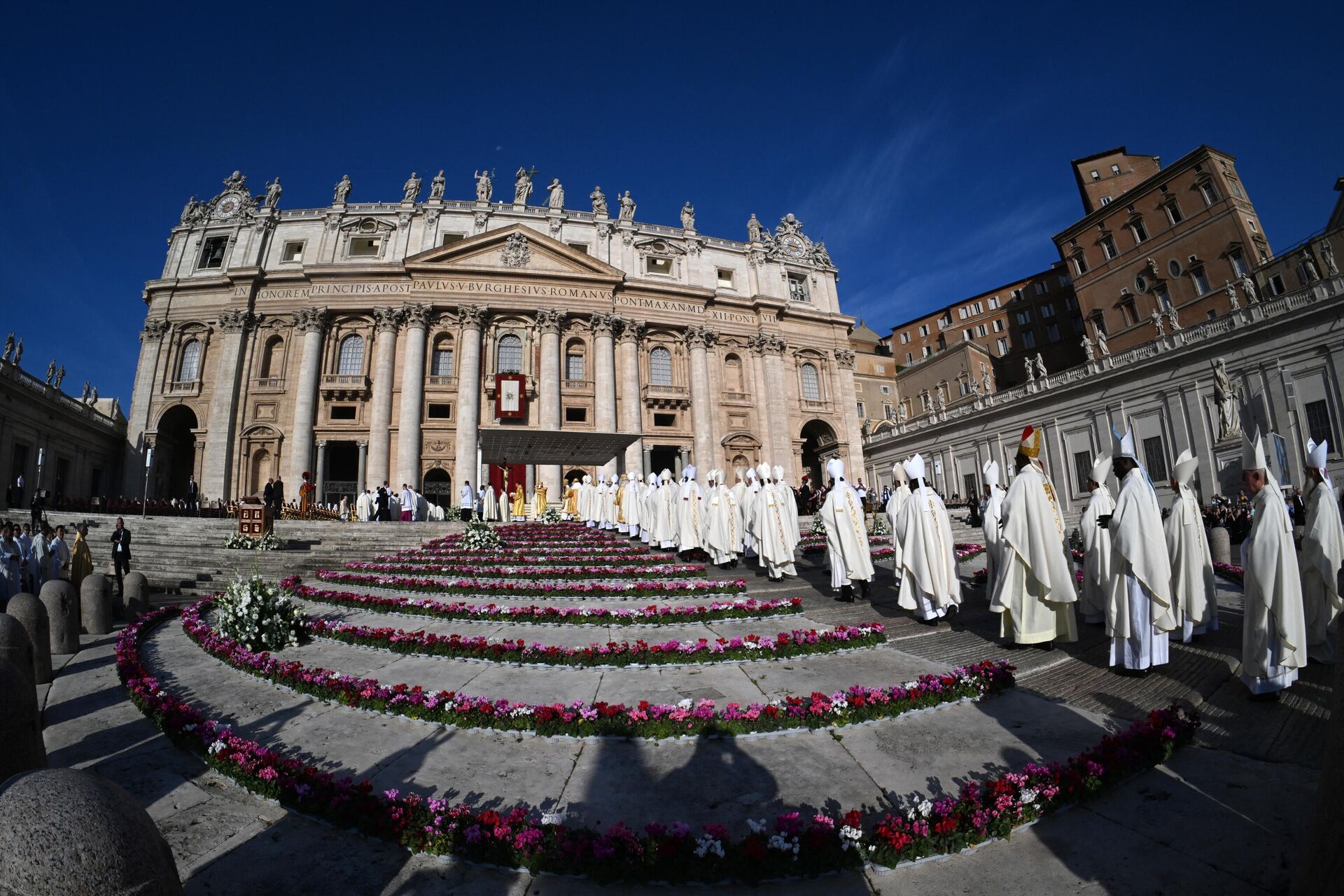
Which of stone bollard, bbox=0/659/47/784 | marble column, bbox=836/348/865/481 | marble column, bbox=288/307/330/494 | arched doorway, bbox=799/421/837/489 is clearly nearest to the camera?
stone bollard, bbox=0/659/47/784

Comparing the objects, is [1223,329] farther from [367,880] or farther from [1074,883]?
[367,880]

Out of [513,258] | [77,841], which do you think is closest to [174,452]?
[513,258]

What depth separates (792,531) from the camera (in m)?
13.0

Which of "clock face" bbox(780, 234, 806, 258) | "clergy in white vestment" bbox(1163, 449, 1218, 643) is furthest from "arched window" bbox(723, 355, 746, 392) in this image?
"clergy in white vestment" bbox(1163, 449, 1218, 643)

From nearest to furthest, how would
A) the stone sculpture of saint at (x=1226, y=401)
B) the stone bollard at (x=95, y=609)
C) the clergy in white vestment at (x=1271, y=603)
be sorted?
1. the clergy in white vestment at (x=1271, y=603)
2. the stone bollard at (x=95, y=609)
3. the stone sculpture of saint at (x=1226, y=401)

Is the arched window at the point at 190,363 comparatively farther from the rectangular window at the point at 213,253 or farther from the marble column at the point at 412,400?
the marble column at the point at 412,400

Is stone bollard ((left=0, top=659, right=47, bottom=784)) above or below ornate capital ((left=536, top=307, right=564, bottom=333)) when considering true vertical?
below

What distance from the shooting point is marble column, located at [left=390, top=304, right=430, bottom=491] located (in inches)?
1415

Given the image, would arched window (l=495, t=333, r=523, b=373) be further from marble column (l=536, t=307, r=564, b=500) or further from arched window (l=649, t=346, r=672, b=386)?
arched window (l=649, t=346, r=672, b=386)

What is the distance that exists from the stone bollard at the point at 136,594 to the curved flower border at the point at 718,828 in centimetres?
1093

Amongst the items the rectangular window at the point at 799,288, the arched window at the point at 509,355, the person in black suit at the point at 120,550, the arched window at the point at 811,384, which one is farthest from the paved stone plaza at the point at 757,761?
the rectangular window at the point at 799,288

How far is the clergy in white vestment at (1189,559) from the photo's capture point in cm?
706

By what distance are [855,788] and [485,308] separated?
129 ft

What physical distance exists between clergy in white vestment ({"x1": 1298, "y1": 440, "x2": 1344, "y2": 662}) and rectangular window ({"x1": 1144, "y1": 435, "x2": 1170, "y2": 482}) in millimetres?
27311
